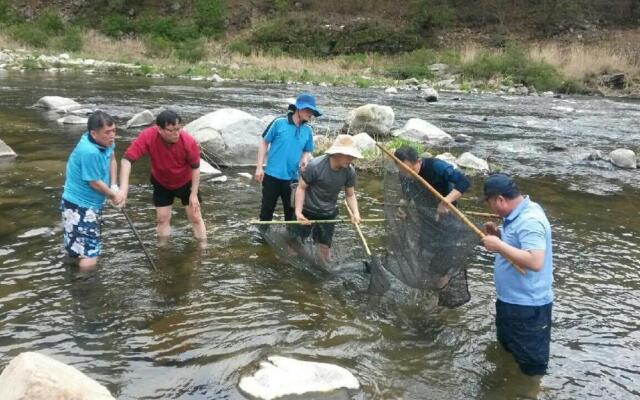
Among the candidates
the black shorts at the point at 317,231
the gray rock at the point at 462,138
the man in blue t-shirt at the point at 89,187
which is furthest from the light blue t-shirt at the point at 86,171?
the gray rock at the point at 462,138

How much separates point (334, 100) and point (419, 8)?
27978mm

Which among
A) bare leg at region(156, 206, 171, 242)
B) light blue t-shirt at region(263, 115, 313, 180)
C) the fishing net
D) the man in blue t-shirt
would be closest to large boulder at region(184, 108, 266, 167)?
bare leg at region(156, 206, 171, 242)

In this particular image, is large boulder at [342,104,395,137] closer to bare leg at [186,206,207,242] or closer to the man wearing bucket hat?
bare leg at [186,206,207,242]

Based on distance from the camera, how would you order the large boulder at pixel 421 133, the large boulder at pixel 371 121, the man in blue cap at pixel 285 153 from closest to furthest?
the man in blue cap at pixel 285 153
the large boulder at pixel 421 133
the large boulder at pixel 371 121

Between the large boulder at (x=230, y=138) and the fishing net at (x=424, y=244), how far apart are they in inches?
239

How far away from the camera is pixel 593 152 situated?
549 inches

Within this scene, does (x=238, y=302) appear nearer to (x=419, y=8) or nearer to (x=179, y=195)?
(x=179, y=195)

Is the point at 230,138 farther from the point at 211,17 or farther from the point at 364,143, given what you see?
the point at 211,17

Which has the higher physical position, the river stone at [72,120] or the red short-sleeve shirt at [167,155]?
the red short-sleeve shirt at [167,155]

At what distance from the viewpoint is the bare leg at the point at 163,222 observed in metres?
6.87

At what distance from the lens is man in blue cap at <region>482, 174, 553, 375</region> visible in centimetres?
409

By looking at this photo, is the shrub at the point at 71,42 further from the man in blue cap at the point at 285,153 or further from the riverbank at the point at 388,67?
the man in blue cap at the point at 285,153

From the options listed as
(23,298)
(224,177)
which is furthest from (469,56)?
(23,298)

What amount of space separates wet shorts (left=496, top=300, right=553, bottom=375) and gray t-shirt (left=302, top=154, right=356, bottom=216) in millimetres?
2313
